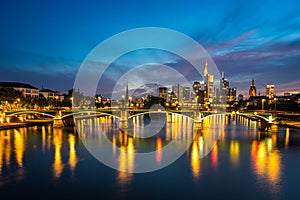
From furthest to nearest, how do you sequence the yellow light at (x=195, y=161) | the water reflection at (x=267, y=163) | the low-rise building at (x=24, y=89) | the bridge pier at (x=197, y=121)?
the low-rise building at (x=24, y=89)
the bridge pier at (x=197, y=121)
the yellow light at (x=195, y=161)
the water reflection at (x=267, y=163)

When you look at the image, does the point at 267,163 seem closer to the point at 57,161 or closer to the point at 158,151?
the point at 158,151

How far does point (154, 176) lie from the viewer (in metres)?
21.0

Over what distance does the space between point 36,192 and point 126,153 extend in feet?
42.7

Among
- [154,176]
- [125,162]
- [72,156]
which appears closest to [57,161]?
[72,156]

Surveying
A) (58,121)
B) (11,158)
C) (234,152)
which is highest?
(58,121)

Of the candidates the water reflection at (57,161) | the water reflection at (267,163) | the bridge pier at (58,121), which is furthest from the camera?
the bridge pier at (58,121)

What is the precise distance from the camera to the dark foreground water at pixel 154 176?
17094 mm

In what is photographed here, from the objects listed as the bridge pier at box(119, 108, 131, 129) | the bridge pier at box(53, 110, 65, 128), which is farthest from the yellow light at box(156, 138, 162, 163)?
the bridge pier at box(53, 110, 65, 128)

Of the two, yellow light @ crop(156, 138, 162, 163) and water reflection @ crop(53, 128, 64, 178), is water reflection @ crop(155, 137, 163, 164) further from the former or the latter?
water reflection @ crop(53, 128, 64, 178)

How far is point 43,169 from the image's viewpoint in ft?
74.2

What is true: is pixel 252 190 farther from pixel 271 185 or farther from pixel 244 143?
pixel 244 143

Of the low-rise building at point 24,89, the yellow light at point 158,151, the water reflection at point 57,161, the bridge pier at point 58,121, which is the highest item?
the low-rise building at point 24,89

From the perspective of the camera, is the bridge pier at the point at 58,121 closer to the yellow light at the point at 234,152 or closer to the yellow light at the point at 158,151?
the yellow light at the point at 158,151

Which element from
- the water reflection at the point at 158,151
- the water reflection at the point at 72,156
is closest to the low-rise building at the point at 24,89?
the water reflection at the point at 72,156
